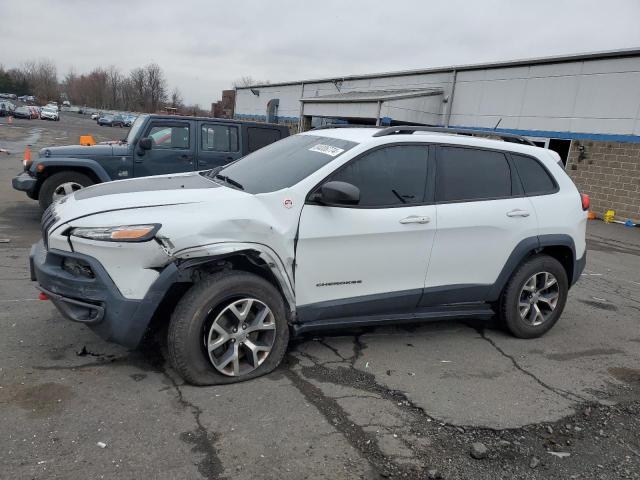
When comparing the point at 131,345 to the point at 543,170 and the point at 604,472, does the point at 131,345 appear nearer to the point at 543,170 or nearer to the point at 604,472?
the point at 604,472

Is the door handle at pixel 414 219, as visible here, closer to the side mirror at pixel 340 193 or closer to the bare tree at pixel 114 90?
the side mirror at pixel 340 193

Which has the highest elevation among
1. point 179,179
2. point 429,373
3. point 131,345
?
point 179,179

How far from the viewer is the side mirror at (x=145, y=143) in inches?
323

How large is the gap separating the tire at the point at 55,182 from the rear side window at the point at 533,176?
654 centimetres

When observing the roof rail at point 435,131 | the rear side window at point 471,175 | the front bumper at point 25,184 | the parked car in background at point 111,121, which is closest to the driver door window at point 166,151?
the front bumper at point 25,184

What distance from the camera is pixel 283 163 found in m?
4.10

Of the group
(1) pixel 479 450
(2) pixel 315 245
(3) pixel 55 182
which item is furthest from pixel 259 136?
(1) pixel 479 450

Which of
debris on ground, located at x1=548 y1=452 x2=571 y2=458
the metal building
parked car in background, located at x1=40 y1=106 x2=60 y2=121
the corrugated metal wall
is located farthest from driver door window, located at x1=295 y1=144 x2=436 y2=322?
parked car in background, located at x1=40 y1=106 x2=60 y2=121

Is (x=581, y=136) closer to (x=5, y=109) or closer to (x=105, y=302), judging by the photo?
(x=105, y=302)

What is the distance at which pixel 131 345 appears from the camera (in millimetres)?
3291

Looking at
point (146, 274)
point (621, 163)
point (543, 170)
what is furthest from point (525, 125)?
point (146, 274)

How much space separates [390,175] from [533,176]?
62.4 inches

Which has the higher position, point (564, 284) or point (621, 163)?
point (621, 163)

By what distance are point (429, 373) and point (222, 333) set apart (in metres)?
1.63
